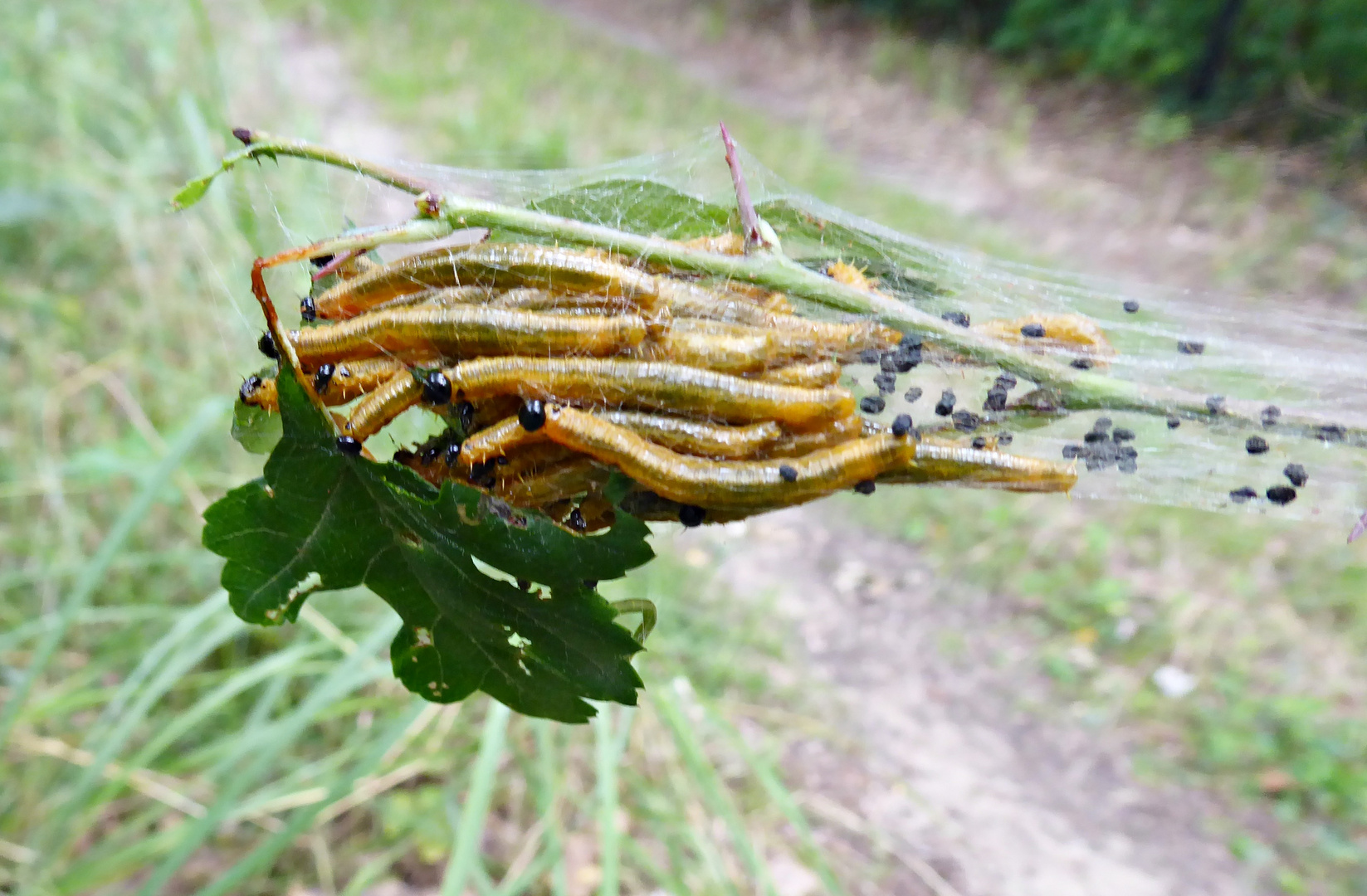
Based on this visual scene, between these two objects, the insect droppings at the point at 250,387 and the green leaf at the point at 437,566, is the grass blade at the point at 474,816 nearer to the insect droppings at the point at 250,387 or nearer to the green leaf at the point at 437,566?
the green leaf at the point at 437,566

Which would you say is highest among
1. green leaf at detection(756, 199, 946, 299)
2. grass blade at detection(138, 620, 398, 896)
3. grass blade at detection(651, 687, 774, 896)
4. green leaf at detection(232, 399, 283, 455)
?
green leaf at detection(756, 199, 946, 299)

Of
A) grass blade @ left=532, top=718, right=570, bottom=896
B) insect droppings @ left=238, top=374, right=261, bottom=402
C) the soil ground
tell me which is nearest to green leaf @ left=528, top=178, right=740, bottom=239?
insect droppings @ left=238, top=374, right=261, bottom=402

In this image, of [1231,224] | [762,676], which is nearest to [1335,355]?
[762,676]

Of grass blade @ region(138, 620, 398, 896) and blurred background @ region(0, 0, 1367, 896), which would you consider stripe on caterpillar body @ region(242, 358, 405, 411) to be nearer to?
blurred background @ region(0, 0, 1367, 896)

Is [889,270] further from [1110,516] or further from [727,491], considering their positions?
[1110,516]

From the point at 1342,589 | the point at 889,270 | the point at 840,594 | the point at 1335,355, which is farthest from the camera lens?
the point at 840,594

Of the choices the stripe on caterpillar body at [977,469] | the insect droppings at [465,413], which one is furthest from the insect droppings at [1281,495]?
the insect droppings at [465,413]
